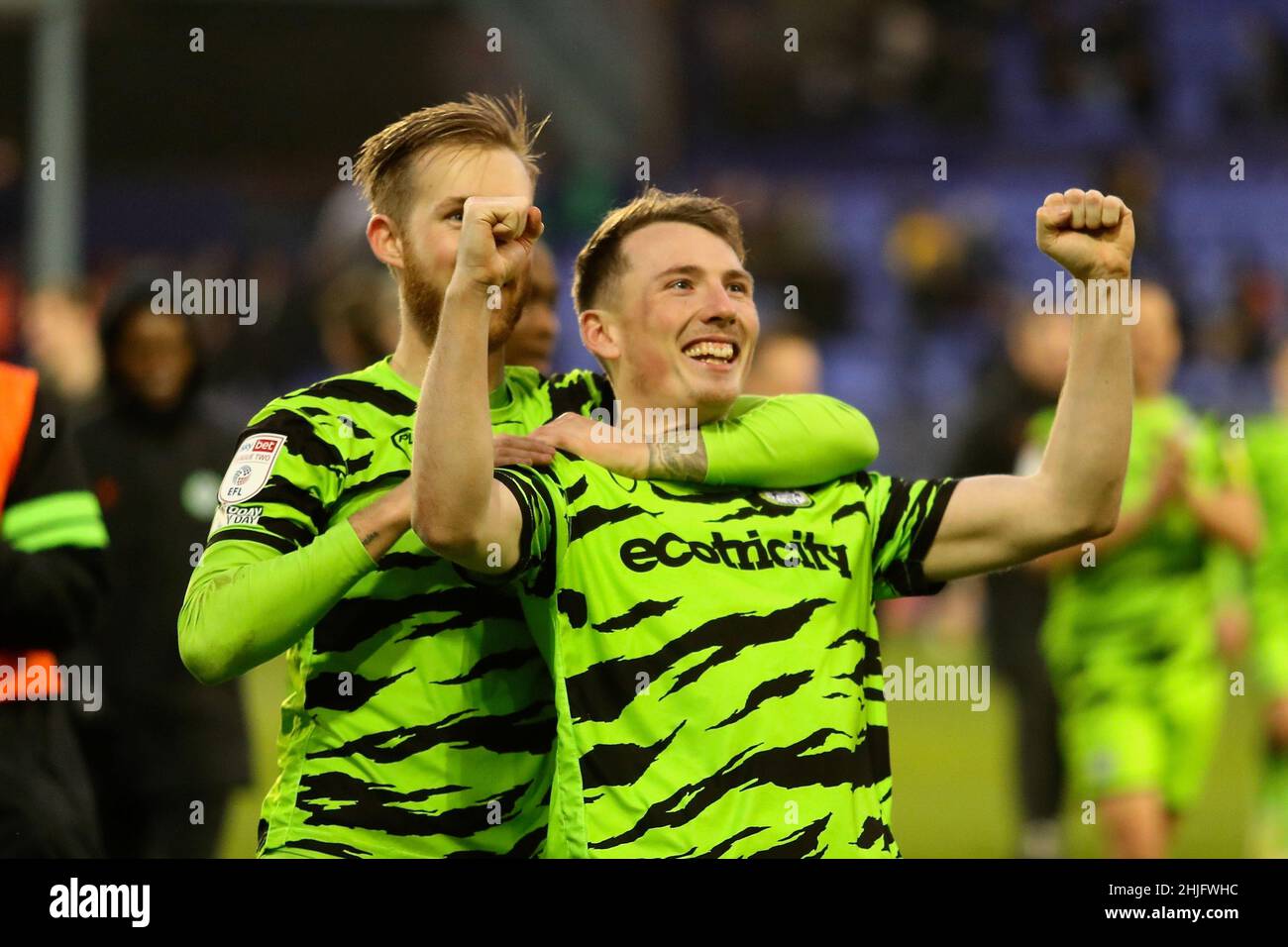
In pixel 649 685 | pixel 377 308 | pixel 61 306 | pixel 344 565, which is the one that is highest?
pixel 61 306

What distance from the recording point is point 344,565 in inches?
112

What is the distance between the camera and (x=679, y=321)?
3.17 m

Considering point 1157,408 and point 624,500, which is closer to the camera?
point 624,500

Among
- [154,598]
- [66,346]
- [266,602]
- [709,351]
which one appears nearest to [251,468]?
[266,602]

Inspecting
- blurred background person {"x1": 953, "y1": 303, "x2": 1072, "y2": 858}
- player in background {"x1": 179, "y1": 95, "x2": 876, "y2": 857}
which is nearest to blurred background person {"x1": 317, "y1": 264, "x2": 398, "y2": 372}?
blurred background person {"x1": 953, "y1": 303, "x2": 1072, "y2": 858}

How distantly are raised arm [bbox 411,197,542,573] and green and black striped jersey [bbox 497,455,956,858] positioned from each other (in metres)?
0.15

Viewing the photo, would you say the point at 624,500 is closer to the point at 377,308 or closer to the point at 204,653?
the point at 204,653

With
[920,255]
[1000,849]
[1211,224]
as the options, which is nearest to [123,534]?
[1000,849]

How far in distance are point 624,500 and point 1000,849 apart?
5738 mm

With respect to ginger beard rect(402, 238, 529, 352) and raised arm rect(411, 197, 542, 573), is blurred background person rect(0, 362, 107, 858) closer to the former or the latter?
ginger beard rect(402, 238, 529, 352)

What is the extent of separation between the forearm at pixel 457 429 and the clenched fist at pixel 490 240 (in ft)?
0.09

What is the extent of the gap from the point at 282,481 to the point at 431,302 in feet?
1.34

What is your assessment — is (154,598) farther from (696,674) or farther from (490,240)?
(490,240)

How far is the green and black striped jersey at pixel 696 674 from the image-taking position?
2879mm
